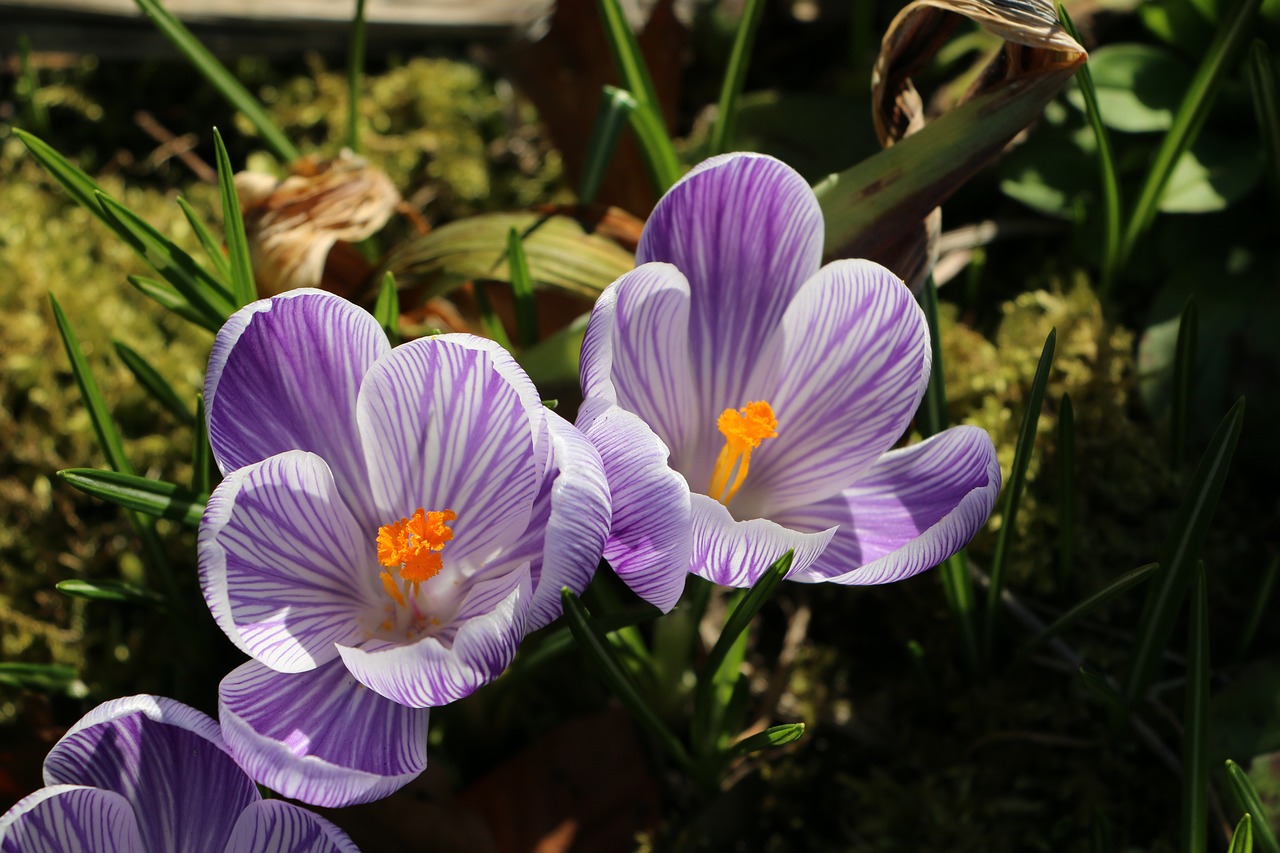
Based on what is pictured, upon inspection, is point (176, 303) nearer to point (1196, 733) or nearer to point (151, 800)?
point (151, 800)

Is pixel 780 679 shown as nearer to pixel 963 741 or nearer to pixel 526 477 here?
pixel 963 741

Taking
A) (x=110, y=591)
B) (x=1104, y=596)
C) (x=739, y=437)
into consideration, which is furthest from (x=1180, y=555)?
(x=110, y=591)

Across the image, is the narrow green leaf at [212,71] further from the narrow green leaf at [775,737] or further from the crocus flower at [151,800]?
the narrow green leaf at [775,737]

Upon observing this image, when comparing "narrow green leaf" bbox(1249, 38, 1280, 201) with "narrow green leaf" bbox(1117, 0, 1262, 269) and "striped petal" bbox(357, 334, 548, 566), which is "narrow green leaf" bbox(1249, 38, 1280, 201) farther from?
"striped petal" bbox(357, 334, 548, 566)

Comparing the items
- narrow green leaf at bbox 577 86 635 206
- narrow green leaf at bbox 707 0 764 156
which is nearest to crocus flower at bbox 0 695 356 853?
narrow green leaf at bbox 577 86 635 206

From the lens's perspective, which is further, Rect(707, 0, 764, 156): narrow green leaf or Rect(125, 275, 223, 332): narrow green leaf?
Rect(707, 0, 764, 156): narrow green leaf

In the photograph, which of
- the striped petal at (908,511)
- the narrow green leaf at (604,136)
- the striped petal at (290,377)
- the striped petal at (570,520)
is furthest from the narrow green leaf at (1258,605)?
the striped petal at (290,377)
